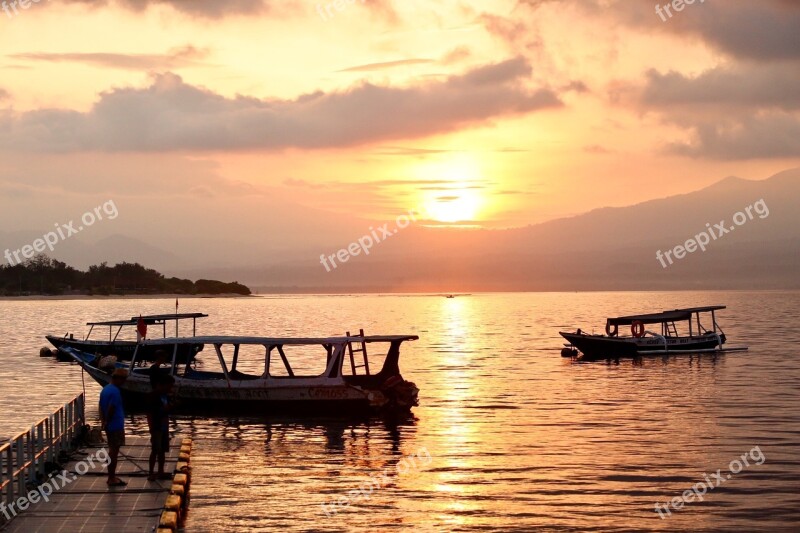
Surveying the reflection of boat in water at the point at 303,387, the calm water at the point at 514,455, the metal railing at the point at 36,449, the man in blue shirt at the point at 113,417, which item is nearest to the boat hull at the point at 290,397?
the reflection of boat in water at the point at 303,387

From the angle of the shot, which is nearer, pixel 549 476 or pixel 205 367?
pixel 549 476

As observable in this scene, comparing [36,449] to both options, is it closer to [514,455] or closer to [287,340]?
[514,455]

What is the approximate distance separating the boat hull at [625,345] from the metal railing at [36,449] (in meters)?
58.6

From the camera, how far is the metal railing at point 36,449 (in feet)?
65.2

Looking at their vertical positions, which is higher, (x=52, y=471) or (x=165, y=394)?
(x=165, y=394)

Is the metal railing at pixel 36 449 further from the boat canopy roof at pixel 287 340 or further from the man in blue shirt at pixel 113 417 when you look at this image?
the boat canopy roof at pixel 287 340

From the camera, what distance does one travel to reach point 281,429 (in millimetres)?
40438

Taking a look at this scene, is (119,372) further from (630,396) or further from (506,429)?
(630,396)

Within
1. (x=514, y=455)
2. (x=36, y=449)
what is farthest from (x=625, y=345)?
(x=36, y=449)

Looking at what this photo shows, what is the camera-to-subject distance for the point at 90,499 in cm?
2150

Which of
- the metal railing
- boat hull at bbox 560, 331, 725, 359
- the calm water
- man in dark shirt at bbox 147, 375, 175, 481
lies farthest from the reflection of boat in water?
boat hull at bbox 560, 331, 725, 359

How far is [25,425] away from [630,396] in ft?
105

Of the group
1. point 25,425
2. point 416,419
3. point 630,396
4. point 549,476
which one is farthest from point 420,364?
point 549,476

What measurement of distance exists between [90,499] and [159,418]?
103 inches
